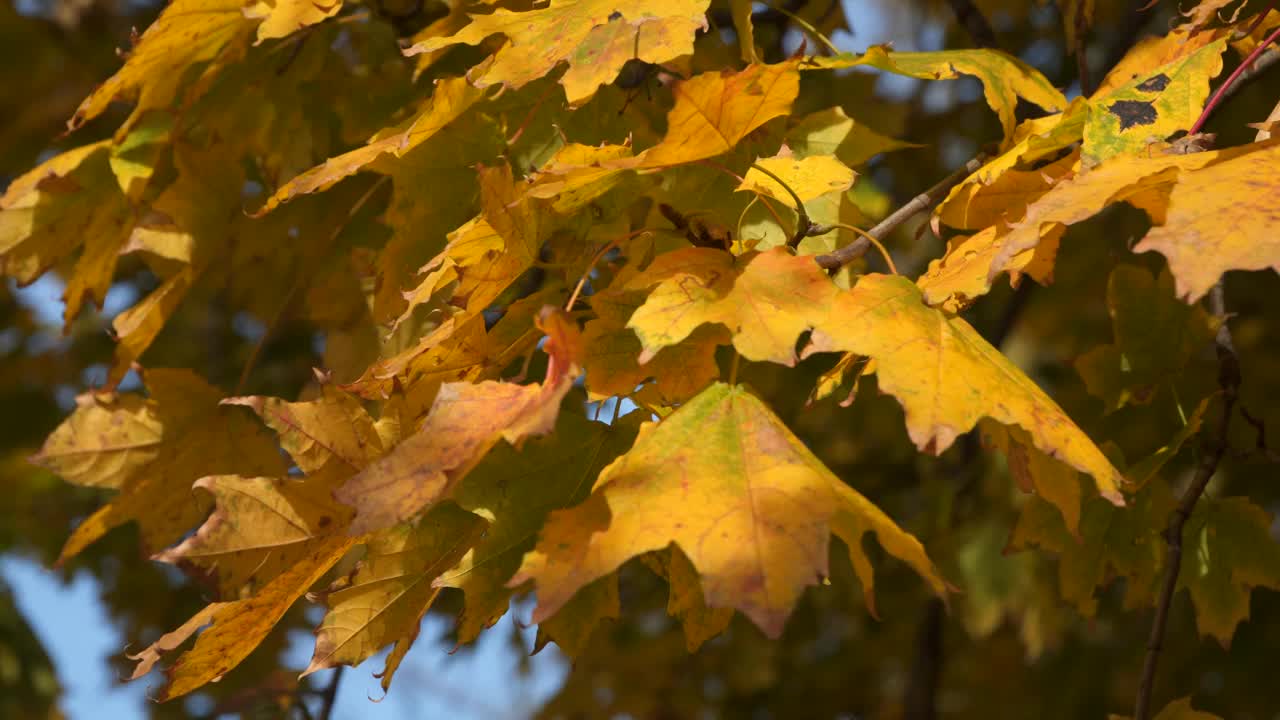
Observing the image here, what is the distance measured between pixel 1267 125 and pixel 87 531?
1.49m

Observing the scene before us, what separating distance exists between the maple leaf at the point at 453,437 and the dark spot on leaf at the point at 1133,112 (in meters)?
0.63

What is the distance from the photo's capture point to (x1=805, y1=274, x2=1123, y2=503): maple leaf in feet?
3.46

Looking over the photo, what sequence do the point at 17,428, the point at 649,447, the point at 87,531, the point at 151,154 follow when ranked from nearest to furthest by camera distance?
the point at 649,447 → the point at 87,531 → the point at 151,154 → the point at 17,428

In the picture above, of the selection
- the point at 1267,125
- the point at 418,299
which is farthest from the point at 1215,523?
the point at 418,299

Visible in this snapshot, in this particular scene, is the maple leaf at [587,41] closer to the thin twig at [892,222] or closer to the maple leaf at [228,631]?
the thin twig at [892,222]

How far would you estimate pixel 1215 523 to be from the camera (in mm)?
1656

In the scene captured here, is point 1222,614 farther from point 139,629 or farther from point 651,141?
point 139,629

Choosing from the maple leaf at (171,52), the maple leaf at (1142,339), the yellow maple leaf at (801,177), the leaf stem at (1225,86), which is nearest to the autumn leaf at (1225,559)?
the maple leaf at (1142,339)

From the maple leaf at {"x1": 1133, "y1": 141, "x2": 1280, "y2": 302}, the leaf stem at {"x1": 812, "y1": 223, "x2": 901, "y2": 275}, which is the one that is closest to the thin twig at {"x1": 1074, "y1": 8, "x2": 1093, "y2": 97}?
the leaf stem at {"x1": 812, "y1": 223, "x2": 901, "y2": 275}

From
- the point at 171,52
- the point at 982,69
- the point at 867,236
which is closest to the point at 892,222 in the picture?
the point at 867,236

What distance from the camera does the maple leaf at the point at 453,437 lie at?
102 cm

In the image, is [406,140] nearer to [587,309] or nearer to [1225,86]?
[587,309]

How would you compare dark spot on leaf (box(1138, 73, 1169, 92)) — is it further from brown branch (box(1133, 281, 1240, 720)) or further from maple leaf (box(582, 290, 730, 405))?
maple leaf (box(582, 290, 730, 405))

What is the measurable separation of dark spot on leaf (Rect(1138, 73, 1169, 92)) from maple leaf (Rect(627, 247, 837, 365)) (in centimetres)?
47
